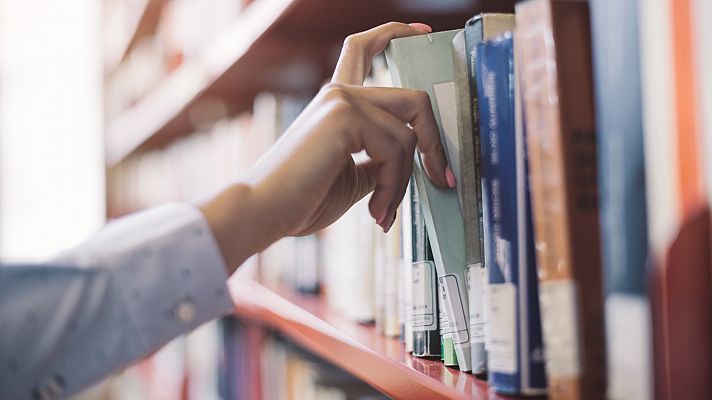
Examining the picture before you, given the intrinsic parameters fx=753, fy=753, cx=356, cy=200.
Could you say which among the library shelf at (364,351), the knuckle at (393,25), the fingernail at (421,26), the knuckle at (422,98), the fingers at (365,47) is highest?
the knuckle at (393,25)

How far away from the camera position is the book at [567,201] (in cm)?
45

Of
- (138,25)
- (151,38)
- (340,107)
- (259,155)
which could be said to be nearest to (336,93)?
(340,107)

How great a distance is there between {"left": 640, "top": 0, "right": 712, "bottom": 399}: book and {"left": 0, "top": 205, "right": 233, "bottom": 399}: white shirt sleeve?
0.37 metres

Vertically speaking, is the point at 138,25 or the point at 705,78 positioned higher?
the point at 138,25

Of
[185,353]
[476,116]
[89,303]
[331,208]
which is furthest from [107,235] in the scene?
[185,353]

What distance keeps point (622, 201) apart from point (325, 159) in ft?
0.89

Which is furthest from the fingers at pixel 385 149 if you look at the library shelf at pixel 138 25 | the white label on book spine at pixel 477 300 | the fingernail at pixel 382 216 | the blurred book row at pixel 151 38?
the library shelf at pixel 138 25

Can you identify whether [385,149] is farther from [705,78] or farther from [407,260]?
[705,78]

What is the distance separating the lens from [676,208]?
0.39m

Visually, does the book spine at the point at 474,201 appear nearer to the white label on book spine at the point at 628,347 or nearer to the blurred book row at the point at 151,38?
the white label on book spine at the point at 628,347

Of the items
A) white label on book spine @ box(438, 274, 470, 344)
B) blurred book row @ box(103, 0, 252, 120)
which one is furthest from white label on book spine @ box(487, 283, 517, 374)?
blurred book row @ box(103, 0, 252, 120)

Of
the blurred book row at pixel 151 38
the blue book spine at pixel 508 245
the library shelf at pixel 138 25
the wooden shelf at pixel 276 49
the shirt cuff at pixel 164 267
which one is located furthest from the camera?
the library shelf at pixel 138 25

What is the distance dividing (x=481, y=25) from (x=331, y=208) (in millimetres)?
226

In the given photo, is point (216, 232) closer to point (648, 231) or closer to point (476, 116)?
point (476, 116)
